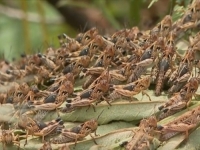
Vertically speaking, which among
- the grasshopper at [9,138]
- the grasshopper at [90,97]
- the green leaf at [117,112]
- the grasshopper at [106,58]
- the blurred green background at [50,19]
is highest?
the blurred green background at [50,19]

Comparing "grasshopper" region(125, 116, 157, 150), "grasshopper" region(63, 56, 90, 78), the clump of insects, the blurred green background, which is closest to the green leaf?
the clump of insects

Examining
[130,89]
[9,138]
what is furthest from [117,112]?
[9,138]

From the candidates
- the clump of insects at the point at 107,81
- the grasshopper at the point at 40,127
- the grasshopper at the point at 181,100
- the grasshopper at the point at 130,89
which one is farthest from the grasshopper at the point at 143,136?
the grasshopper at the point at 40,127

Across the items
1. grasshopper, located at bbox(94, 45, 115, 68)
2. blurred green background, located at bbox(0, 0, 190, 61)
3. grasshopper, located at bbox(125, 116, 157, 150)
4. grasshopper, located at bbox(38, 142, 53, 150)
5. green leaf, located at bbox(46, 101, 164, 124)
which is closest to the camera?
grasshopper, located at bbox(125, 116, 157, 150)

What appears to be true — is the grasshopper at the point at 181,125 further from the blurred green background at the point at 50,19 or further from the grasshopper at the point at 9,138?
the blurred green background at the point at 50,19

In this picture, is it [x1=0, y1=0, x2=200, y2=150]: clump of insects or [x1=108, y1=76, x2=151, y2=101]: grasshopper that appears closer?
[x1=0, y1=0, x2=200, y2=150]: clump of insects

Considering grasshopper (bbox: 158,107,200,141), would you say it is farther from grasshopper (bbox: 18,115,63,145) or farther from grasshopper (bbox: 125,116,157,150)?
grasshopper (bbox: 18,115,63,145)

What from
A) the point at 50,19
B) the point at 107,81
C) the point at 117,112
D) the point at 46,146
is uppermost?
the point at 50,19

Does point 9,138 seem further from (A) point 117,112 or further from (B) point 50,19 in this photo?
(B) point 50,19
